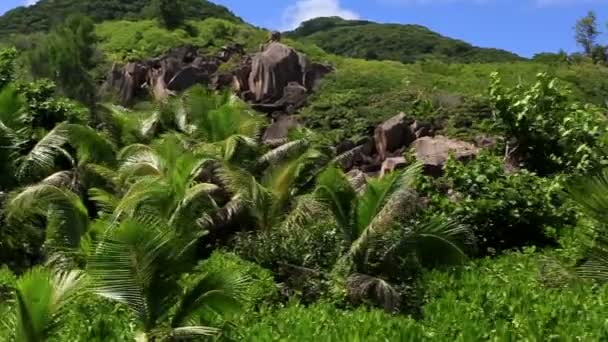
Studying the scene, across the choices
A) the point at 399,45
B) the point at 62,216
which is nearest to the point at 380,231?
the point at 62,216

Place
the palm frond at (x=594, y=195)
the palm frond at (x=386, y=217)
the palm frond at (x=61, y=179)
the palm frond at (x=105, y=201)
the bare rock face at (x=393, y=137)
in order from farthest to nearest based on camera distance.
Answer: the bare rock face at (x=393, y=137) → the palm frond at (x=61, y=179) → the palm frond at (x=105, y=201) → the palm frond at (x=386, y=217) → the palm frond at (x=594, y=195)

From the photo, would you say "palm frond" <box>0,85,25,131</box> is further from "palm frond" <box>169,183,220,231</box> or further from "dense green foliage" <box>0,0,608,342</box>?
"palm frond" <box>169,183,220,231</box>

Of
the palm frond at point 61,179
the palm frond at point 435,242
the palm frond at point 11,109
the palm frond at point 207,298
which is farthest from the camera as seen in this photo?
the palm frond at point 61,179

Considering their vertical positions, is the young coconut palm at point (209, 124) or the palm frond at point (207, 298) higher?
the young coconut palm at point (209, 124)

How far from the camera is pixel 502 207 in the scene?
50.1 ft

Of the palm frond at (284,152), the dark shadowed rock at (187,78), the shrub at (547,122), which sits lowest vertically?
the palm frond at (284,152)

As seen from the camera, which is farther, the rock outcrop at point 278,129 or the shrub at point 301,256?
the rock outcrop at point 278,129

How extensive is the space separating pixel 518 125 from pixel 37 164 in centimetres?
1010

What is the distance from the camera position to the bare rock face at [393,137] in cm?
2389

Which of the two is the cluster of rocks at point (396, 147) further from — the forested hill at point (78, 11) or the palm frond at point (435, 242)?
the forested hill at point (78, 11)

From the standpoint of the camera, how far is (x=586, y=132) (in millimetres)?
17500

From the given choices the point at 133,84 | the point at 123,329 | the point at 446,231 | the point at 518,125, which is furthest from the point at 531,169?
the point at 133,84

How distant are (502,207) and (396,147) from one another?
28.8ft

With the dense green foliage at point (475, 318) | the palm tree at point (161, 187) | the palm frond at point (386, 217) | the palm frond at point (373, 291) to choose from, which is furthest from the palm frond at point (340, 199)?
the dense green foliage at point (475, 318)
